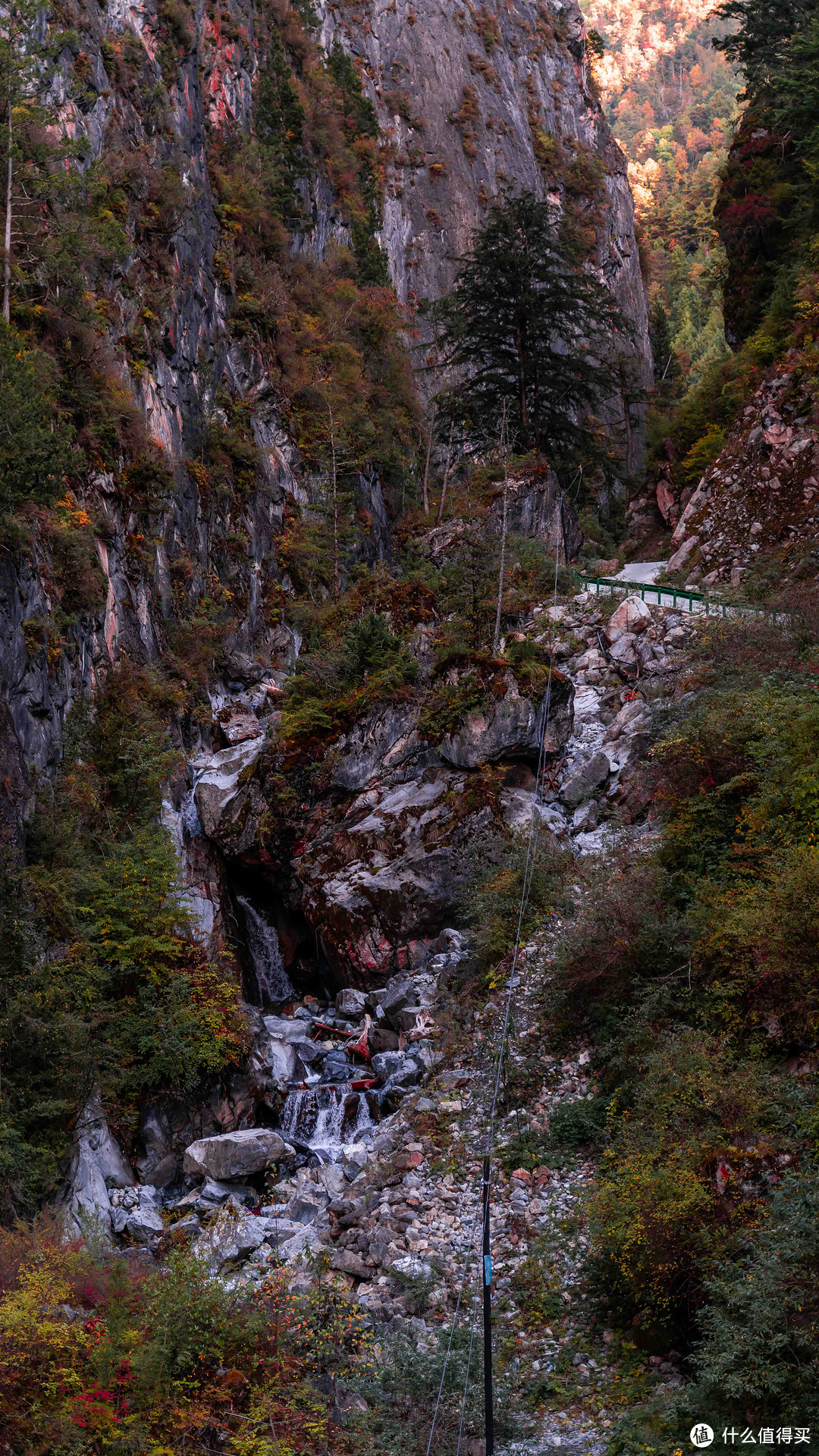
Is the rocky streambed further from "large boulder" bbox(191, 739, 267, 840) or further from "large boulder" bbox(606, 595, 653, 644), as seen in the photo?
"large boulder" bbox(606, 595, 653, 644)

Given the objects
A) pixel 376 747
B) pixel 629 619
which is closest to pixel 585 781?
pixel 376 747

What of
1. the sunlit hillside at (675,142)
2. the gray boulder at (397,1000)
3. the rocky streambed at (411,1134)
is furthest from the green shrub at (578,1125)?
the sunlit hillside at (675,142)

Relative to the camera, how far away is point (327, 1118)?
14.3 m

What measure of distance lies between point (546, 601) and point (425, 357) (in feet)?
75.8

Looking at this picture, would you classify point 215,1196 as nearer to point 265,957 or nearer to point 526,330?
point 265,957

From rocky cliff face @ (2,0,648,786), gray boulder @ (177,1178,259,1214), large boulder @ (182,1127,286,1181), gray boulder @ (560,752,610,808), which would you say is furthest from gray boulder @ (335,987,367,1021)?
rocky cliff face @ (2,0,648,786)

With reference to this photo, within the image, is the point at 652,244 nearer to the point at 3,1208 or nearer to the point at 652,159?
the point at 652,159

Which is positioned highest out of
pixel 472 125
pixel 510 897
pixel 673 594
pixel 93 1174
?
pixel 472 125

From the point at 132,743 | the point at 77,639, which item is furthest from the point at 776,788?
the point at 77,639

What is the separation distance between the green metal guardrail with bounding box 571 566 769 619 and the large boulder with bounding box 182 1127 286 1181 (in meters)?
12.3

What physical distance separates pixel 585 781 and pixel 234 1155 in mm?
9012

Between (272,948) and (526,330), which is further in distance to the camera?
(526,330)

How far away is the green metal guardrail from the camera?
1998cm

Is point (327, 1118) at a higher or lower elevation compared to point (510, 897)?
lower
